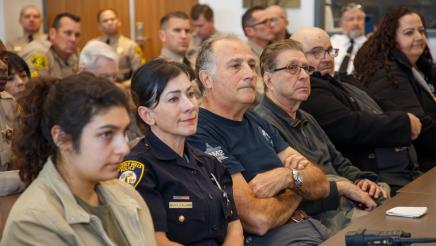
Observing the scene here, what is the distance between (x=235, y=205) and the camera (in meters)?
2.67

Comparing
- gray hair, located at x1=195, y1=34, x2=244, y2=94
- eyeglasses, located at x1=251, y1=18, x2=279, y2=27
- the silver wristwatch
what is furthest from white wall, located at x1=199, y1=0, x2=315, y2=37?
the silver wristwatch

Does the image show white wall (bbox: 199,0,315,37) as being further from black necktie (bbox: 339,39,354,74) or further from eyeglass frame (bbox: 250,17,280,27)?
eyeglass frame (bbox: 250,17,280,27)

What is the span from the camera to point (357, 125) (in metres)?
3.71

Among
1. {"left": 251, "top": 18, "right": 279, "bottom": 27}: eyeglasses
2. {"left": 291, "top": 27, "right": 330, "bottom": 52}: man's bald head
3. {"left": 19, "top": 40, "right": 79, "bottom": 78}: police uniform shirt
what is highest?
{"left": 291, "top": 27, "right": 330, "bottom": 52}: man's bald head

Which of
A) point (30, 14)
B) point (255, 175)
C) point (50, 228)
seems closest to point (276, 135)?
point (255, 175)

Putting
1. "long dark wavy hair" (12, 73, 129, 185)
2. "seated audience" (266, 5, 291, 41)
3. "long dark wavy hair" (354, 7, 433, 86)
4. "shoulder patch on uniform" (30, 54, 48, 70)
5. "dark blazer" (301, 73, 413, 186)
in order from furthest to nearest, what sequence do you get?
"shoulder patch on uniform" (30, 54, 48, 70) → "seated audience" (266, 5, 291, 41) → "long dark wavy hair" (354, 7, 433, 86) → "dark blazer" (301, 73, 413, 186) → "long dark wavy hair" (12, 73, 129, 185)

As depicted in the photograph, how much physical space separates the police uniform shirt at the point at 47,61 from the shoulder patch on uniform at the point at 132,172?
416cm

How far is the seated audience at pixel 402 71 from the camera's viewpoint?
4309 mm

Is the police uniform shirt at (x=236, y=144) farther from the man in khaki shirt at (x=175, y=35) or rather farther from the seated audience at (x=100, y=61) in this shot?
the man in khaki shirt at (x=175, y=35)

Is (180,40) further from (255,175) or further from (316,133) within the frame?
(255,175)

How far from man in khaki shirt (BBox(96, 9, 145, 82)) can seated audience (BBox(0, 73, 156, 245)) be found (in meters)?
5.49

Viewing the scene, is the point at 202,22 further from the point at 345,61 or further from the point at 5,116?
the point at 5,116

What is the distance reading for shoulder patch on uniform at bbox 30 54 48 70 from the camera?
641cm

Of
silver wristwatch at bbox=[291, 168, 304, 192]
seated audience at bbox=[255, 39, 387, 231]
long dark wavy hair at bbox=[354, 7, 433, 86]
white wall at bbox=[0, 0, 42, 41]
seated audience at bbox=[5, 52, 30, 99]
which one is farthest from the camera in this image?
white wall at bbox=[0, 0, 42, 41]
